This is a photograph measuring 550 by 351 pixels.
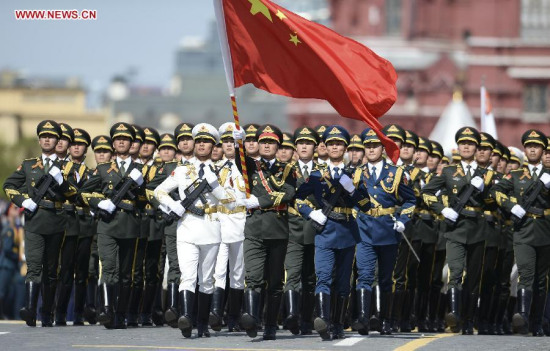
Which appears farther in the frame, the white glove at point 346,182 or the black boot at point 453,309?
the black boot at point 453,309

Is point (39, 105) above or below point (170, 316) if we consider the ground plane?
above

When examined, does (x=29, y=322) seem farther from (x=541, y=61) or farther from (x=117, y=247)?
(x=541, y=61)

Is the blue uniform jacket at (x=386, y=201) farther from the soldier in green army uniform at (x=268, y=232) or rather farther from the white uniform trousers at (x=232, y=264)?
the white uniform trousers at (x=232, y=264)

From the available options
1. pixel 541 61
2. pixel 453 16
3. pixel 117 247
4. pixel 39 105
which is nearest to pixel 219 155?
pixel 117 247

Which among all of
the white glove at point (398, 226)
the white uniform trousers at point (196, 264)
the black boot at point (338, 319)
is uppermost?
the white glove at point (398, 226)

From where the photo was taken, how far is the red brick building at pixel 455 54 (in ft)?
287

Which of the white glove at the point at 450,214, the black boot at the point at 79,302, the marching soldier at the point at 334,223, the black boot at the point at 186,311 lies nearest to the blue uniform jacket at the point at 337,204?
the marching soldier at the point at 334,223

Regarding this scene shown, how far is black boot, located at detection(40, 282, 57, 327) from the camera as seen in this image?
738 inches

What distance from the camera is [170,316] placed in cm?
1700

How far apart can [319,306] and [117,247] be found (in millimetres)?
3010

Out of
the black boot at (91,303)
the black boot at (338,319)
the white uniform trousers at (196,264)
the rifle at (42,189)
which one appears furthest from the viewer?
the black boot at (91,303)

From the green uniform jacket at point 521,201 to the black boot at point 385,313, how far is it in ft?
5.50

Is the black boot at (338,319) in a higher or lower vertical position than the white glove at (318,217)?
lower

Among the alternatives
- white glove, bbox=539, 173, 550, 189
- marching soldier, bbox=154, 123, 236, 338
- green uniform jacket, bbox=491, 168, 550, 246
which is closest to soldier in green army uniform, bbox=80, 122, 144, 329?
marching soldier, bbox=154, 123, 236, 338
